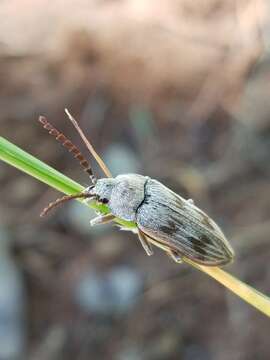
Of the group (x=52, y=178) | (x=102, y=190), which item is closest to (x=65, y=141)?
(x=102, y=190)

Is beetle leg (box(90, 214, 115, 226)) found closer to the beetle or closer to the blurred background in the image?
the beetle

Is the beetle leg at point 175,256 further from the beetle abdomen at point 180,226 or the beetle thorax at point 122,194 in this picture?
the beetle thorax at point 122,194

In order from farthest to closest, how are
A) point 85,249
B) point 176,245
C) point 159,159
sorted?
point 159,159, point 85,249, point 176,245

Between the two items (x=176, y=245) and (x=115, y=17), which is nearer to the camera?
(x=176, y=245)

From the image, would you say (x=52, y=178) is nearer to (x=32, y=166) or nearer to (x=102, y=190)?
(x=32, y=166)

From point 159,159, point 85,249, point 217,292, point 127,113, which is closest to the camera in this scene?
point 217,292

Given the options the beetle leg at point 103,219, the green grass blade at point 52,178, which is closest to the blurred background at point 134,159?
the beetle leg at point 103,219

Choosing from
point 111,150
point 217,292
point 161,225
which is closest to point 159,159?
point 111,150

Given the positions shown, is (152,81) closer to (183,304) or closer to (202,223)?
(183,304)
